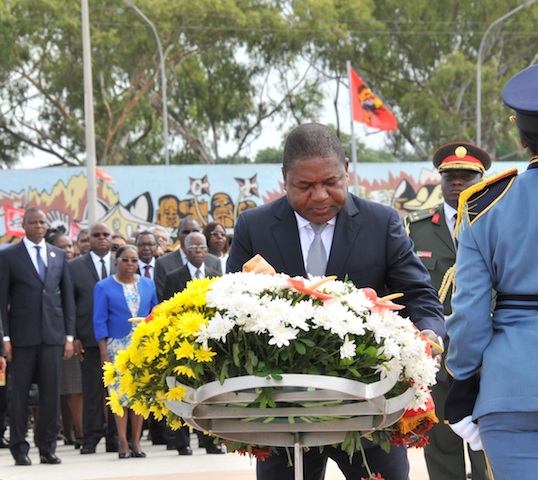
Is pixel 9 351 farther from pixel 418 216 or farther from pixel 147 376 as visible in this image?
pixel 147 376

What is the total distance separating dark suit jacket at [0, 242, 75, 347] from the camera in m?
11.5

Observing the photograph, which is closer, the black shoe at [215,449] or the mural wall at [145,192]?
the black shoe at [215,449]

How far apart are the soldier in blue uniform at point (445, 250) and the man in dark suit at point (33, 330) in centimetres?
507

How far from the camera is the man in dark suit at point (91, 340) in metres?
12.4

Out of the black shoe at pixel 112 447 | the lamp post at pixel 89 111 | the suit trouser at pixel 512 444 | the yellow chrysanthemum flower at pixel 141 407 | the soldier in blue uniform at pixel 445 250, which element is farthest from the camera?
the lamp post at pixel 89 111

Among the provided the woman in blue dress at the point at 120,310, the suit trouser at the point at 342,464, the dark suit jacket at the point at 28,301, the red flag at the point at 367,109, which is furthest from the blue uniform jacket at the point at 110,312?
the red flag at the point at 367,109

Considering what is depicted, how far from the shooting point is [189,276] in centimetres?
1218

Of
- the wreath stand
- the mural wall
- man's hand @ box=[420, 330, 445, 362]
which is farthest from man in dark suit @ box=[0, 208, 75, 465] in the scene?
the mural wall

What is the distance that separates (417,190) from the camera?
113 ft

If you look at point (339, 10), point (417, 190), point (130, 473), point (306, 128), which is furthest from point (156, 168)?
point (306, 128)

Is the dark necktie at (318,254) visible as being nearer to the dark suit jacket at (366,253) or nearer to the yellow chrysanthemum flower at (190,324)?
the dark suit jacket at (366,253)

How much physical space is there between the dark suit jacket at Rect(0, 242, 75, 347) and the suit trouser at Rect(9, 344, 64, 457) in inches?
4.8

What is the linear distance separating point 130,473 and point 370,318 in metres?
6.88

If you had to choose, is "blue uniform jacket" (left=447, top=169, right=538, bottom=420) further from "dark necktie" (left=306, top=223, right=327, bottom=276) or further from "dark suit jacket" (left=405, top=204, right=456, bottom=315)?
"dark suit jacket" (left=405, top=204, right=456, bottom=315)
